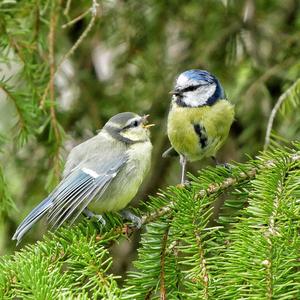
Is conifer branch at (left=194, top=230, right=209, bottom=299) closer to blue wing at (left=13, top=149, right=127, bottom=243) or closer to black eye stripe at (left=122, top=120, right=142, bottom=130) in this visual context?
blue wing at (left=13, top=149, right=127, bottom=243)

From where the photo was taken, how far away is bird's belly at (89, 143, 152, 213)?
76.4 inches

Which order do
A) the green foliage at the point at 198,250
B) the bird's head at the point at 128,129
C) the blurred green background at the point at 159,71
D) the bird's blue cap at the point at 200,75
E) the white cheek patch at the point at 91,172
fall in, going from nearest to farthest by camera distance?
the green foliage at the point at 198,250 → the white cheek patch at the point at 91,172 → the bird's head at the point at 128,129 → the bird's blue cap at the point at 200,75 → the blurred green background at the point at 159,71

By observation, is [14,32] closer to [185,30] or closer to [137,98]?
[137,98]

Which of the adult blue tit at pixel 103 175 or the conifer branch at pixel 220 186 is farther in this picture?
the adult blue tit at pixel 103 175

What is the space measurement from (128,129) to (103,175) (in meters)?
0.26

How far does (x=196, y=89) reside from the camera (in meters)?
2.29

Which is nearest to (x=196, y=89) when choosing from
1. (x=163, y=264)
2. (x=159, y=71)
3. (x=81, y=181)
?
(x=159, y=71)

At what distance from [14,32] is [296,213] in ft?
3.44

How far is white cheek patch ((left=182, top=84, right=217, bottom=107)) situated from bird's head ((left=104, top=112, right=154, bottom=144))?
0.65 ft

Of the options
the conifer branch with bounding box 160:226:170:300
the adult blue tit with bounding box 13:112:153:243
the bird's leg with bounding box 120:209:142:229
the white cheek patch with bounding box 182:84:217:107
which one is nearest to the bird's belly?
the adult blue tit with bounding box 13:112:153:243

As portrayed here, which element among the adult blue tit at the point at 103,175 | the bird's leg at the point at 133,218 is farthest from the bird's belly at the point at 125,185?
the bird's leg at the point at 133,218

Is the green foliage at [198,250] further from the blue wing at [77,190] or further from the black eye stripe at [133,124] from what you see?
the black eye stripe at [133,124]

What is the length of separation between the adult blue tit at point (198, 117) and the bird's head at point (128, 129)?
0.11 m

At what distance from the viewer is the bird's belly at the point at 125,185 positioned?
1939 millimetres
